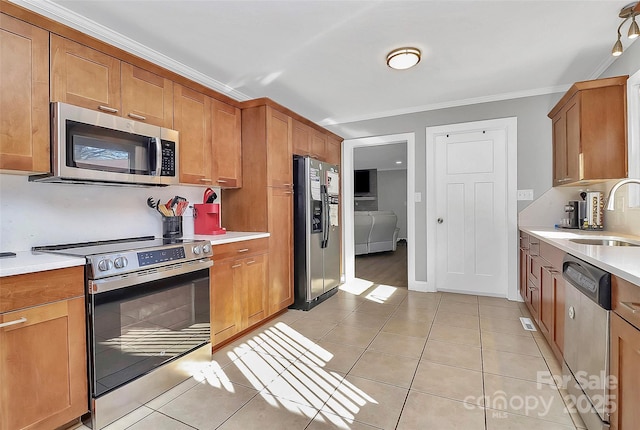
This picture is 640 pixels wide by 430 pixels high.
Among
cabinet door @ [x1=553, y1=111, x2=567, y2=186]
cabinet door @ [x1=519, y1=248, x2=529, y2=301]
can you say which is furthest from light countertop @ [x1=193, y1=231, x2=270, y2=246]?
cabinet door @ [x1=553, y1=111, x2=567, y2=186]

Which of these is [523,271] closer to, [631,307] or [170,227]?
[631,307]

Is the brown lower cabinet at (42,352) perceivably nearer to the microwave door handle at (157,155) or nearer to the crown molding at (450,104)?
the microwave door handle at (157,155)

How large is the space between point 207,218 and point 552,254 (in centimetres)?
276

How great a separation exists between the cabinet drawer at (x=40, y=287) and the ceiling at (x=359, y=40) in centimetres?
169

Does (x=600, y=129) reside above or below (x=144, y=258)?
above

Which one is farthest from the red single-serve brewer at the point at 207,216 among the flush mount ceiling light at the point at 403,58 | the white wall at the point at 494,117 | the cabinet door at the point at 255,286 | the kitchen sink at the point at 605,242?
the kitchen sink at the point at 605,242

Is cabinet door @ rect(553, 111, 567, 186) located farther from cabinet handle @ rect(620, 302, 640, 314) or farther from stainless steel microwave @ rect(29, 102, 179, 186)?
stainless steel microwave @ rect(29, 102, 179, 186)

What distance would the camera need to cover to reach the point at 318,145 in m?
4.00

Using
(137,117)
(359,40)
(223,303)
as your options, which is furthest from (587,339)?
(137,117)

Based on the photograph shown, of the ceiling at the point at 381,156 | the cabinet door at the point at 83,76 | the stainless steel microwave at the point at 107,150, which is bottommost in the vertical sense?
the stainless steel microwave at the point at 107,150

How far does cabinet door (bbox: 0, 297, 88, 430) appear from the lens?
1356 mm

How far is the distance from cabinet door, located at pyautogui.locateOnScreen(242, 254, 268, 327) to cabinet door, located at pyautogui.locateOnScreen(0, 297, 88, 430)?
4.20ft

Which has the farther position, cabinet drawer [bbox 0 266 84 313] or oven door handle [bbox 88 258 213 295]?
oven door handle [bbox 88 258 213 295]

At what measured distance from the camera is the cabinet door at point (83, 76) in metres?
1.78
